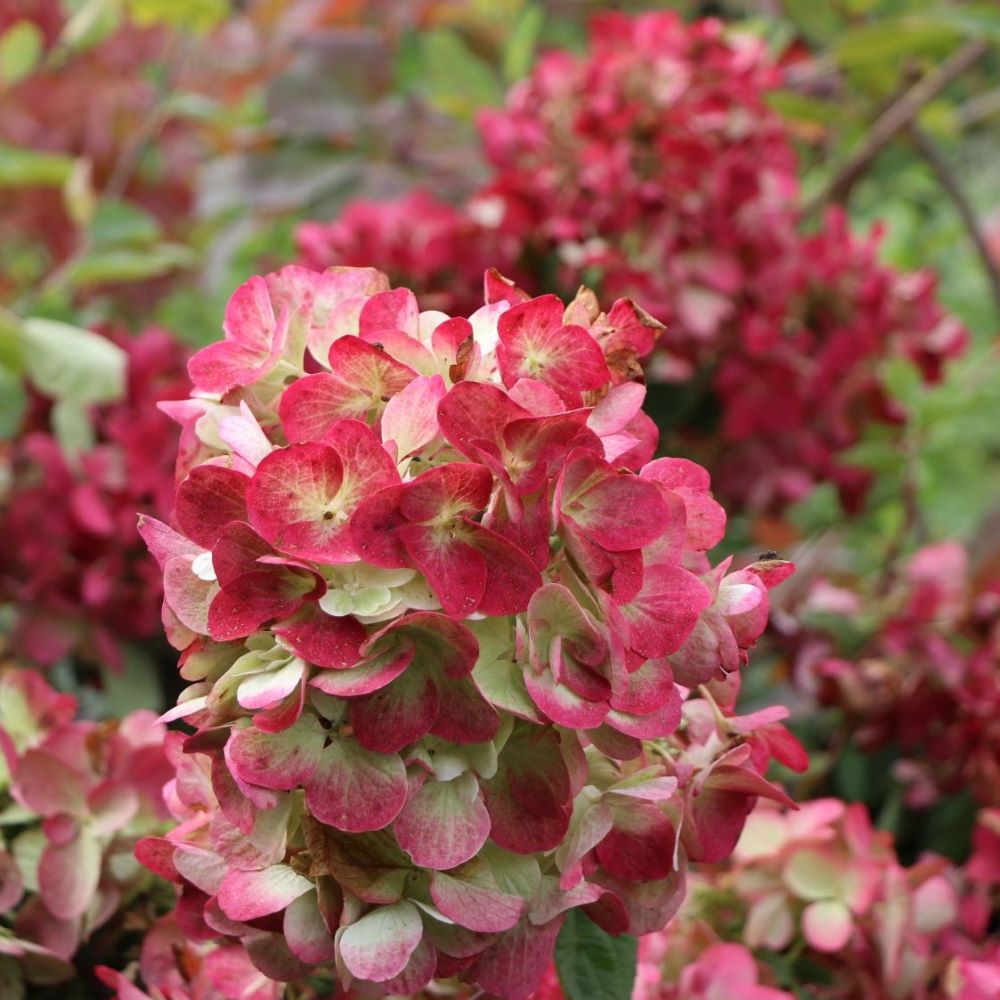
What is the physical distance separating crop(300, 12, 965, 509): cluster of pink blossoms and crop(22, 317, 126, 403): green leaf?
A: 198 mm

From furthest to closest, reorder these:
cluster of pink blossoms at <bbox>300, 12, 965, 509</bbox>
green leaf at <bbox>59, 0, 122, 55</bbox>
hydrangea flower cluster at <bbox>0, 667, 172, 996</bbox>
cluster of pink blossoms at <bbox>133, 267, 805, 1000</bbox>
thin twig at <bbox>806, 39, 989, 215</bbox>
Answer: thin twig at <bbox>806, 39, 989, 215</bbox>
green leaf at <bbox>59, 0, 122, 55</bbox>
cluster of pink blossoms at <bbox>300, 12, 965, 509</bbox>
hydrangea flower cluster at <bbox>0, 667, 172, 996</bbox>
cluster of pink blossoms at <bbox>133, 267, 805, 1000</bbox>

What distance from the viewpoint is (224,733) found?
333 mm

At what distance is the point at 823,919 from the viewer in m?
0.49

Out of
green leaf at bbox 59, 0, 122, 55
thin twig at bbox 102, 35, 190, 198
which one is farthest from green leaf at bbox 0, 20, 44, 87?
thin twig at bbox 102, 35, 190, 198

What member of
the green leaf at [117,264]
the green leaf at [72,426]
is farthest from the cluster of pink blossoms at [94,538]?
the green leaf at [117,264]

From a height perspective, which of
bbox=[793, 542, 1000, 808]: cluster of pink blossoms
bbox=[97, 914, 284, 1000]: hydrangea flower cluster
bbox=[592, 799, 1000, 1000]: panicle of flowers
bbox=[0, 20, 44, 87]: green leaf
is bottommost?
bbox=[793, 542, 1000, 808]: cluster of pink blossoms

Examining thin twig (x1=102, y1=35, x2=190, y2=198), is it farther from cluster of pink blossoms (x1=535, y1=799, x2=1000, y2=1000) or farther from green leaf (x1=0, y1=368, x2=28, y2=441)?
cluster of pink blossoms (x1=535, y1=799, x2=1000, y2=1000)

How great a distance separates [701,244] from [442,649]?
1.79 feet

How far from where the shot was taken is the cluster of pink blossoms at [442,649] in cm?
32

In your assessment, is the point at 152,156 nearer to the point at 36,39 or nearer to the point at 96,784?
the point at 36,39

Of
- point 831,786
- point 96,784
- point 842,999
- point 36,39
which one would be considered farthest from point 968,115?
point 96,784

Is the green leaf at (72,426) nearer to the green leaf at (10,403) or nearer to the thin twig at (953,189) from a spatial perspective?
the green leaf at (10,403)

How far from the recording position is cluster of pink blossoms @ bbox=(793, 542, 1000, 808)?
2.22 ft

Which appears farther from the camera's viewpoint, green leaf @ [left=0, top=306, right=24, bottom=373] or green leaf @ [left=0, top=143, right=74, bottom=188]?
green leaf @ [left=0, top=143, right=74, bottom=188]
